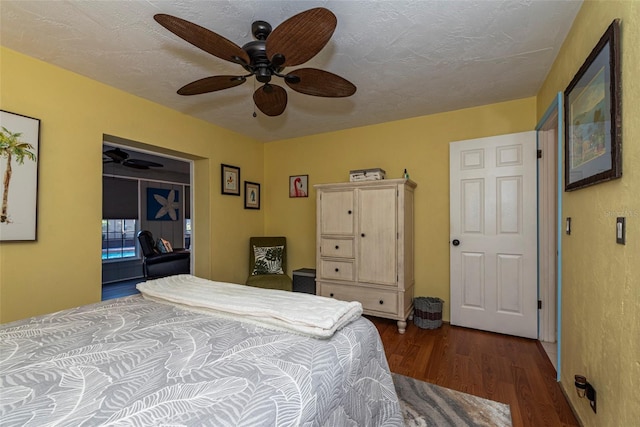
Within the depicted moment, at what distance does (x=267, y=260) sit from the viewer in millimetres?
3688

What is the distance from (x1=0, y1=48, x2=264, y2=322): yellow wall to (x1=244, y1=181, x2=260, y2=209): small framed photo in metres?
1.06

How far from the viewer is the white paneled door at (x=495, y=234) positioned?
2.60m

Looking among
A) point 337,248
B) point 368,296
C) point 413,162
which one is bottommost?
point 368,296

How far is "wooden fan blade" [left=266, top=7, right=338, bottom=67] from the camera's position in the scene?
114cm

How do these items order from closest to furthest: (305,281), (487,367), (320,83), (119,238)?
(320,83) → (487,367) → (305,281) → (119,238)

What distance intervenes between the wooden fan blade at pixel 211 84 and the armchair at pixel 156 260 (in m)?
3.99

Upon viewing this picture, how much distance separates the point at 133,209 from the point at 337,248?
16.0 feet

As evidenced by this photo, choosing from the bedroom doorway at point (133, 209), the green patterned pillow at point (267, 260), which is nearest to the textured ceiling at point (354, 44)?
the green patterned pillow at point (267, 260)

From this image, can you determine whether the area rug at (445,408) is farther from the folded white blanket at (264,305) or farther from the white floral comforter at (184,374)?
the folded white blanket at (264,305)

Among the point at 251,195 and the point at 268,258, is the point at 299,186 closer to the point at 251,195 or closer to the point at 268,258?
the point at 251,195

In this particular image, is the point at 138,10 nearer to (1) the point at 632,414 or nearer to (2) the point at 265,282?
(2) the point at 265,282

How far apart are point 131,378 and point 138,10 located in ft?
6.09

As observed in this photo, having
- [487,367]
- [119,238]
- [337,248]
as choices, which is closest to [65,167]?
[337,248]

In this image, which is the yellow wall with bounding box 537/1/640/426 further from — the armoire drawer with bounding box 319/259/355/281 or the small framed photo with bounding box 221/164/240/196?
the small framed photo with bounding box 221/164/240/196
